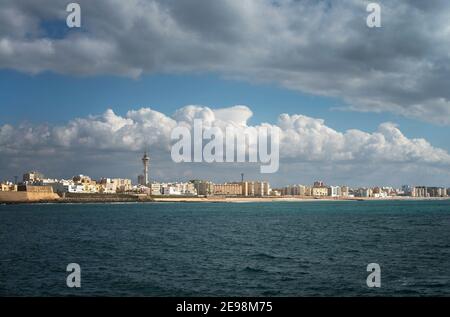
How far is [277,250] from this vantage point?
164 ft

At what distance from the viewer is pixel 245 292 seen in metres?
28.9

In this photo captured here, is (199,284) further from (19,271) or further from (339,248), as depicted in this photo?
(339,248)
